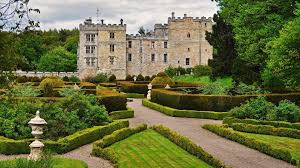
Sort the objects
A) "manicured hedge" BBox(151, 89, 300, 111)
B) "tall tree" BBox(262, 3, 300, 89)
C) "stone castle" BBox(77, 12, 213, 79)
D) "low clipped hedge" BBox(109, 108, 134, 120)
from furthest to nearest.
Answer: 1. "stone castle" BBox(77, 12, 213, 79)
2. "manicured hedge" BBox(151, 89, 300, 111)
3. "low clipped hedge" BBox(109, 108, 134, 120)
4. "tall tree" BBox(262, 3, 300, 89)

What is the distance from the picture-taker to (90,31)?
68125 mm

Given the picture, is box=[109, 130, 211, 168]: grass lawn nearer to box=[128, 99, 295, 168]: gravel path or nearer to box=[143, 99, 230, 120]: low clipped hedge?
box=[128, 99, 295, 168]: gravel path

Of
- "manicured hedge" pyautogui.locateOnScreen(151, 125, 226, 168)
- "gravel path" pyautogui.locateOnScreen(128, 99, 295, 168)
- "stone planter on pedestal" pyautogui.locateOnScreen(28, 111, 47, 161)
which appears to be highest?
"stone planter on pedestal" pyautogui.locateOnScreen(28, 111, 47, 161)

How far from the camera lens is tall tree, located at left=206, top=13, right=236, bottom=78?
4006cm

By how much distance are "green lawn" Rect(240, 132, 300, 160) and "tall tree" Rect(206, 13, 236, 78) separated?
2151 centimetres

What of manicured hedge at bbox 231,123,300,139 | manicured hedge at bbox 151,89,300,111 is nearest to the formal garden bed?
manicured hedge at bbox 231,123,300,139

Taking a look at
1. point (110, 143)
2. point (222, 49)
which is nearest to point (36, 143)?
point (110, 143)

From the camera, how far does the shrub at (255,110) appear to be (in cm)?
2155

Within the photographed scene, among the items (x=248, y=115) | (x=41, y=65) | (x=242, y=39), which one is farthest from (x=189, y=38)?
(x=248, y=115)

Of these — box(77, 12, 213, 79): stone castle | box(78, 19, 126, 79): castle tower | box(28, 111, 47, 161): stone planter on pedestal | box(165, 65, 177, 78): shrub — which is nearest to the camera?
box(28, 111, 47, 161): stone planter on pedestal

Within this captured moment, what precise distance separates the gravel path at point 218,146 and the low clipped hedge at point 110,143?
1.93 m

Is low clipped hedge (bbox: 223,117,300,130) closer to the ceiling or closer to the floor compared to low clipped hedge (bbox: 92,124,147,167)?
closer to the ceiling

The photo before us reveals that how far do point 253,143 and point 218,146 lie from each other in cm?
109

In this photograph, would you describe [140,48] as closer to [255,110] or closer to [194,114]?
[194,114]
